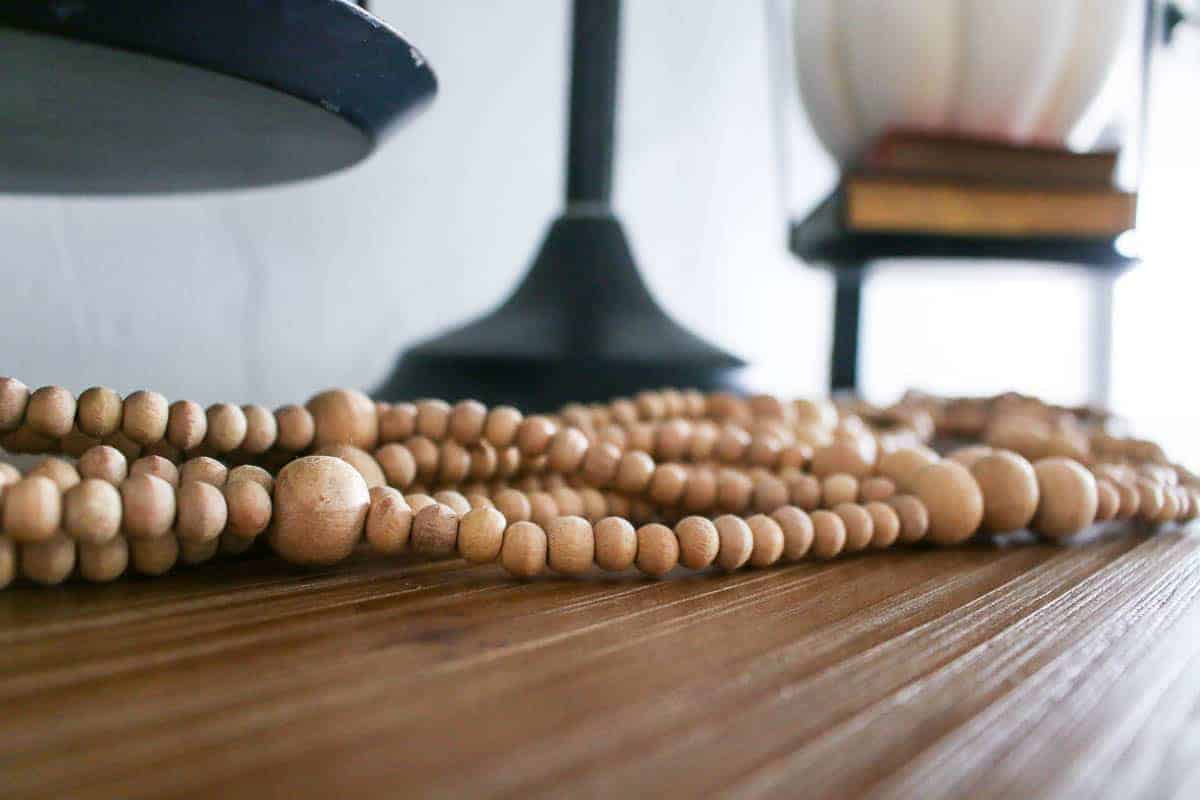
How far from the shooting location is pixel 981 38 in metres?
0.66

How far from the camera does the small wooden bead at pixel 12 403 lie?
1.02 ft

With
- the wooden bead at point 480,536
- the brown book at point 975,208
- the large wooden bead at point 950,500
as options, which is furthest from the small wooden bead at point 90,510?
the brown book at point 975,208

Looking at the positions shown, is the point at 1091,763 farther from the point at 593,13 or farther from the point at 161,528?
the point at 593,13

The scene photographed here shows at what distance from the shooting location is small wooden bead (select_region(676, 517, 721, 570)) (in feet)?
1.12

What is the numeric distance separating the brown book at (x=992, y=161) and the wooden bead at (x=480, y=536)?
44 cm

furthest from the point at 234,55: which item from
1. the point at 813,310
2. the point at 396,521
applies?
the point at 813,310

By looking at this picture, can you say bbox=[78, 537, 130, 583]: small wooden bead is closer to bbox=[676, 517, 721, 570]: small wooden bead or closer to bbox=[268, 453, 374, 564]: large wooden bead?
bbox=[268, 453, 374, 564]: large wooden bead

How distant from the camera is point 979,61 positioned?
2.16 ft

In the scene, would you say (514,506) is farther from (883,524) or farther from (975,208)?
(975,208)

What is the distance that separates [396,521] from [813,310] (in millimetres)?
1178

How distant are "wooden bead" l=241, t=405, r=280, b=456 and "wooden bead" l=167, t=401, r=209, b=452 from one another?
2 centimetres

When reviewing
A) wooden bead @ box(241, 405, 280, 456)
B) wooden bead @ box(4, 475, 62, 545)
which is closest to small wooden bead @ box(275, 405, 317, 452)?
wooden bead @ box(241, 405, 280, 456)

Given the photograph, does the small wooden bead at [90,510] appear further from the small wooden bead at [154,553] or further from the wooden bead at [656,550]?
the wooden bead at [656,550]

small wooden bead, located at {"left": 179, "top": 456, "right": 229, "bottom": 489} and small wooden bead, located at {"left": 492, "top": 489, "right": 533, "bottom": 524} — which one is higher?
small wooden bead, located at {"left": 179, "top": 456, "right": 229, "bottom": 489}
